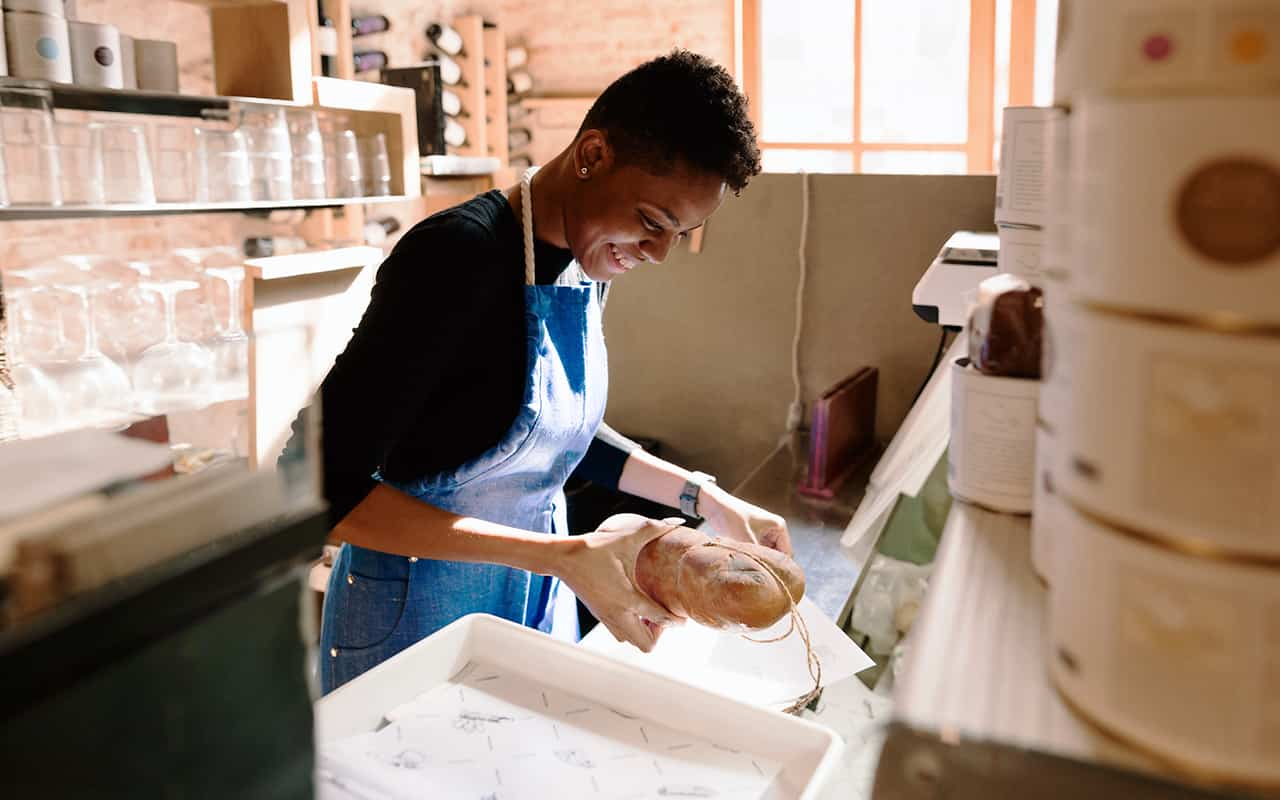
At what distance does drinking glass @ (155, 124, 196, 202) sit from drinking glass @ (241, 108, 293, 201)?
206mm

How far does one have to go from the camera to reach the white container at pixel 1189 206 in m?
0.31

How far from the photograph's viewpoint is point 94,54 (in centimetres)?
255

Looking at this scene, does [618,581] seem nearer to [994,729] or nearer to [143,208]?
[994,729]

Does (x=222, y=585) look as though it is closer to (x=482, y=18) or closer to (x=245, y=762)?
(x=245, y=762)

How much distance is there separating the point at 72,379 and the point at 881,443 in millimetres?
2223

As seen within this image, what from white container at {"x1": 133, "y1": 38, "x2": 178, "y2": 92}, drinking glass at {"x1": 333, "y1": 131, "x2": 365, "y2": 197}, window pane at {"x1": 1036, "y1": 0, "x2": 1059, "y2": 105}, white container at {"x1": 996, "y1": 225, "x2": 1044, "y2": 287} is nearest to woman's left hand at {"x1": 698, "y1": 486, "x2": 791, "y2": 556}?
white container at {"x1": 996, "y1": 225, "x2": 1044, "y2": 287}

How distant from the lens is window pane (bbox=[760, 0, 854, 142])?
17.4 feet

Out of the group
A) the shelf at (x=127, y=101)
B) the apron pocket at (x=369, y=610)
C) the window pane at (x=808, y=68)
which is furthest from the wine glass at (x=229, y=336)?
the window pane at (x=808, y=68)

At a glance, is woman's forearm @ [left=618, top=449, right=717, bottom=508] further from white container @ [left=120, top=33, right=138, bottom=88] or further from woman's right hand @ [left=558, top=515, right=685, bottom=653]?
white container @ [left=120, top=33, right=138, bottom=88]

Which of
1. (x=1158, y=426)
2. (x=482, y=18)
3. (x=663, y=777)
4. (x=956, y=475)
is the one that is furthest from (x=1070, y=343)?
(x=482, y=18)

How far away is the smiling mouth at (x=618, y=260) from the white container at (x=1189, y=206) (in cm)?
125

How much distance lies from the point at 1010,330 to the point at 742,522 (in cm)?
106

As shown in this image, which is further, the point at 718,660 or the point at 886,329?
the point at 886,329

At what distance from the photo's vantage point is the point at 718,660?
55.8 inches
